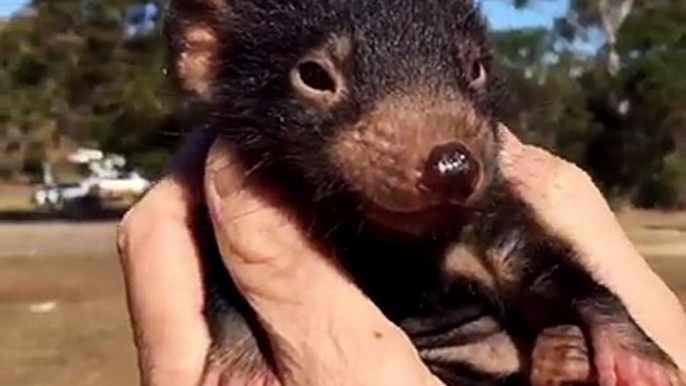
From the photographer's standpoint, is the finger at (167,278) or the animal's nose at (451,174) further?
the finger at (167,278)

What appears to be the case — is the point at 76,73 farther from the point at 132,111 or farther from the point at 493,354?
the point at 493,354

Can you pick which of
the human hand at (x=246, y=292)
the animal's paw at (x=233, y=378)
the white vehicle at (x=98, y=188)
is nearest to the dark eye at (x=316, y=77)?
the human hand at (x=246, y=292)

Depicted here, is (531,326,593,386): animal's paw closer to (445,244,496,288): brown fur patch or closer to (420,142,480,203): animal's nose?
(445,244,496,288): brown fur patch

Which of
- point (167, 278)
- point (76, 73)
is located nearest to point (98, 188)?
point (76, 73)

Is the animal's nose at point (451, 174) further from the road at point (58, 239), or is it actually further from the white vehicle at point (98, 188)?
the white vehicle at point (98, 188)

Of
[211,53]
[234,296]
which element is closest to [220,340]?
[234,296]

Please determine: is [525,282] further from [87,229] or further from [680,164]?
[680,164]

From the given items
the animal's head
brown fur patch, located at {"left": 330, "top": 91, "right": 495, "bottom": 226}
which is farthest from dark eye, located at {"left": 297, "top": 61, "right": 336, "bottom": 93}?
brown fur patch, located at {"left": 330, "top": 91, "right": 495, "bottom": 226}
